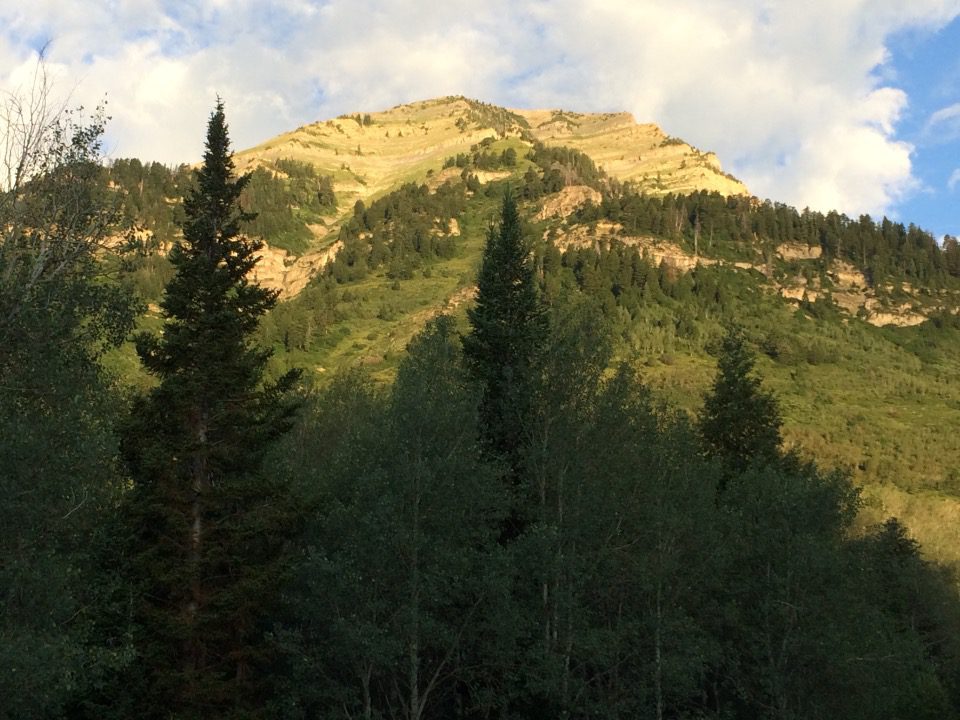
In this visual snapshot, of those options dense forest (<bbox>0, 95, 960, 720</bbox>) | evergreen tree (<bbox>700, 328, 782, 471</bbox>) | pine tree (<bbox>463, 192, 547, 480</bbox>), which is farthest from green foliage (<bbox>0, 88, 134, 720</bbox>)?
evergreen tree (<bbox>700, 328, 782, 471</bbox>)

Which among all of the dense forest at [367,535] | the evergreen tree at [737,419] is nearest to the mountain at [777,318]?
the evergreen tree at [737,419]

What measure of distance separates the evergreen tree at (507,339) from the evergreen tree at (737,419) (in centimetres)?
2423

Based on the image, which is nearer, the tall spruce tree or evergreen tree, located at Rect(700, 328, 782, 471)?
the tall spruce tree

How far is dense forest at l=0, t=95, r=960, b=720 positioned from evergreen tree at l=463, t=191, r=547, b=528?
0.21 meters

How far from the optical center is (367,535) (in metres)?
26.0

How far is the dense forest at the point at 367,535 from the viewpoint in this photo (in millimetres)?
20672

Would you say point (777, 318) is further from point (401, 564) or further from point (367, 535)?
point (367, 535)

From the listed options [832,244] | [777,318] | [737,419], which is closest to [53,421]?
[737,419]

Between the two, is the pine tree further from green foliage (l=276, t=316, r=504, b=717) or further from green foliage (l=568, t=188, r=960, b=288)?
green foliage (l=568, t=188, r=960, b=288)

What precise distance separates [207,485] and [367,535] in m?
6.21

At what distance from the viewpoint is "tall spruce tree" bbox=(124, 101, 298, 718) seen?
24.6 meters

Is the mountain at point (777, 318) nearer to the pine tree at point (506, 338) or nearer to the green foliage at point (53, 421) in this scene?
the pine tree at point (506, 338)

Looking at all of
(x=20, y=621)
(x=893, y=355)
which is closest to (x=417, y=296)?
(x=893, y=355)

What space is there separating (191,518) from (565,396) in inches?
644
